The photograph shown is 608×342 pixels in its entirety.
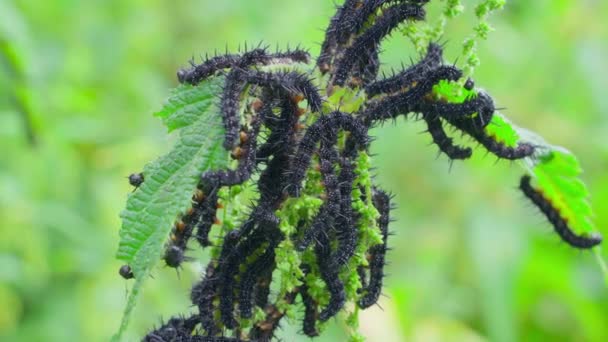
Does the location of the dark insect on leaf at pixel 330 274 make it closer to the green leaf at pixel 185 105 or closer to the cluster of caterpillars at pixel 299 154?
the cluster of caterpillars at pixel 299 154

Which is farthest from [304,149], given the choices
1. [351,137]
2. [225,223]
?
[225,223]

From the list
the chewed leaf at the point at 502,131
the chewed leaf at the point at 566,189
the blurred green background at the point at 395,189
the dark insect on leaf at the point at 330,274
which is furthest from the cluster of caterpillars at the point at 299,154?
the blurred green background at the point at 395,189

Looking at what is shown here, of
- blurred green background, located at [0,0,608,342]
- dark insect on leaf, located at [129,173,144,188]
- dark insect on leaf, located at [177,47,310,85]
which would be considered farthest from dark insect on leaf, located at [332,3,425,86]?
blurred green background, located at [0,0,608,342]

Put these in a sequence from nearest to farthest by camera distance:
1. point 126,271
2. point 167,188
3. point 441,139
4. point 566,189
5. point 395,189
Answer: point 167,188, point 126,271, point 441,139, point 566,189, point 395,189

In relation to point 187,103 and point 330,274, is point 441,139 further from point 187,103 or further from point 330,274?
point 187,103

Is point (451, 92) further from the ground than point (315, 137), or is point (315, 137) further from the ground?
point (451, 92)

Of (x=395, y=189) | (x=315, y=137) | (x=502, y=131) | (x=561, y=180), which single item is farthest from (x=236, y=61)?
(x=395, y=189)

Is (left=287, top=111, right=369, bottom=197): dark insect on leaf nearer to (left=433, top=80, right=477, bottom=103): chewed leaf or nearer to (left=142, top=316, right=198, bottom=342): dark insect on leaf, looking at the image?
(left=433, top=80, right=477, bottom=103): chewed leaf
